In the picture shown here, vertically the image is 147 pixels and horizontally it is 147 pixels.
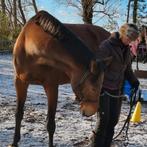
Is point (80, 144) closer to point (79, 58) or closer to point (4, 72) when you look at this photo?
point (79, 58)

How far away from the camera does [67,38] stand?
12.0 ft

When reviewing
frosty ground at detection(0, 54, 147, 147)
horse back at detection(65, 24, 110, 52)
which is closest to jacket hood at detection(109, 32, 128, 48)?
frosty ground at detection(0, 54, 147, 147)

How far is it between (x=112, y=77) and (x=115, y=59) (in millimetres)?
177

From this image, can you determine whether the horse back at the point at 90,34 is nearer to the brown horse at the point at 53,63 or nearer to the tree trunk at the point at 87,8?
the brown horse at the point at 53,63

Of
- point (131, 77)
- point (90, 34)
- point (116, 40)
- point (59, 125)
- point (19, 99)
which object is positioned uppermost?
point (116, 40)

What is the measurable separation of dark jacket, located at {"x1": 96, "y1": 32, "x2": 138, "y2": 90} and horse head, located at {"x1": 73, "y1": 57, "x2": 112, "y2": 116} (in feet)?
0.77

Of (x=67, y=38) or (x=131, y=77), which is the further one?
(x=131, y=77)

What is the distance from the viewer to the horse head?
3.38 meters

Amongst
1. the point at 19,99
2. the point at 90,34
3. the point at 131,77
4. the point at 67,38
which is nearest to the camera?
the point at 67,38

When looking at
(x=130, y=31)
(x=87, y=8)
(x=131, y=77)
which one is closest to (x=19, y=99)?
(x=131, y=77)

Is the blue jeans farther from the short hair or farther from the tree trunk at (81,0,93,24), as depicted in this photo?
the tree trunk at (81,0,93,24)

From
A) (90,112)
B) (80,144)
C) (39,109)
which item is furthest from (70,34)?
(39,109)

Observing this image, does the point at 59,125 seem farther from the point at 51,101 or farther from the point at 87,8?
the point at 87,8

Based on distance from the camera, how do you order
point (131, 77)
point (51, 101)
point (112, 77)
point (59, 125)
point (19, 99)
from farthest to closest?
point (59, 125), point (19, 99), point (51, 101), point (131, 77), point (112, 77)
